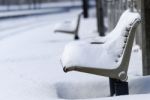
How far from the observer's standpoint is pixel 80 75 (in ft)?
26.8

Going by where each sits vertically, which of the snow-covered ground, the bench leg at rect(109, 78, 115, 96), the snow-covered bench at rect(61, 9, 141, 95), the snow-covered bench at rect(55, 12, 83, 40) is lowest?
the snow-covered bench at rect(55, 12, 83, 40)

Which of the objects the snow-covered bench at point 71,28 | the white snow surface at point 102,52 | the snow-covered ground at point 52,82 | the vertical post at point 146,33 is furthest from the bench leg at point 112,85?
the snow-covered bench at point 71,28

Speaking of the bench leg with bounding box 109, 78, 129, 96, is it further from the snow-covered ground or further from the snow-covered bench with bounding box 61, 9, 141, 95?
the snow-covered ground

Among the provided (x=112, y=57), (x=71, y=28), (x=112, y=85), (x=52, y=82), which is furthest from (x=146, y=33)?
(x=71, y=28)

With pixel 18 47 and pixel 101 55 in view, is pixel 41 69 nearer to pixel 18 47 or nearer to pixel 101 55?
pixel 101 55

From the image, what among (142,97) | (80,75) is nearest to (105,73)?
(142,97)

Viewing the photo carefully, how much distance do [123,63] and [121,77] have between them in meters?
0.16

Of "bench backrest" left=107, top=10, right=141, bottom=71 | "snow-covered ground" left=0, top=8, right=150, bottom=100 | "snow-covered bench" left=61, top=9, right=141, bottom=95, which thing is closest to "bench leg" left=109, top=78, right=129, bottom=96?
"snow-covered bench" left=61, top=9, right=141, bottom=95

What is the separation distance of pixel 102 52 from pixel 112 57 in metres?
0.15

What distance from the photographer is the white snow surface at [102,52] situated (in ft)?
19.2

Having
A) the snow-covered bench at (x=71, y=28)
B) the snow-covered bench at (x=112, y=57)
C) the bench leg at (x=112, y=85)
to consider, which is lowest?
the snow-covered bench at (x=71, y=28)

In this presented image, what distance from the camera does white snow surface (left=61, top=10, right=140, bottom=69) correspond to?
19.2 feet

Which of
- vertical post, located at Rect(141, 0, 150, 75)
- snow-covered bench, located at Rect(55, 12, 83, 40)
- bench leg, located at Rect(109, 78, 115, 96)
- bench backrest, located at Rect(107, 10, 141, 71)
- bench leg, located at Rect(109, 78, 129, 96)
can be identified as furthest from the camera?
snow-covered bench, located at Rect(55, 12, 83, 40)

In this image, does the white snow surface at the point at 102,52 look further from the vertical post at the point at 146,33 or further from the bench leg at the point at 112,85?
the vertical post at the point at 146,33
